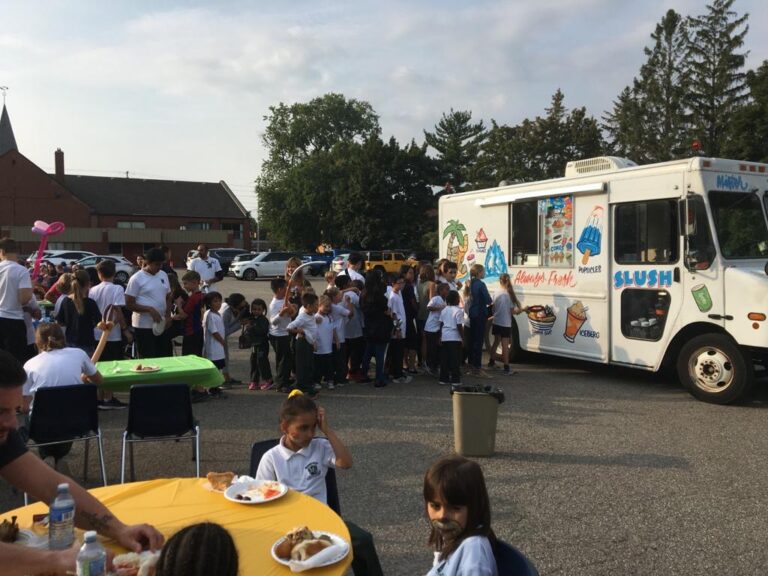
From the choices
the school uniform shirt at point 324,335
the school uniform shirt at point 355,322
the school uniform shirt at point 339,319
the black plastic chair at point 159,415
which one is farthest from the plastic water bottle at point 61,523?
the school uniform shirt at point 355,322

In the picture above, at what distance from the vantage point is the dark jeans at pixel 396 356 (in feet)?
33.6

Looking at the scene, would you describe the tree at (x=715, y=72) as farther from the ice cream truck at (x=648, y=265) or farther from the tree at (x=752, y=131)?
the ice cream truck at (x=648, y=265)

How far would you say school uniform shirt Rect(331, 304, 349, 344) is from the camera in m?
9.45

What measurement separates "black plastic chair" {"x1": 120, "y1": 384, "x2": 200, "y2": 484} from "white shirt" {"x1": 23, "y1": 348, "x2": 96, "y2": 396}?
2.17 ft

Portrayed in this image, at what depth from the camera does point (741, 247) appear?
27.2ft

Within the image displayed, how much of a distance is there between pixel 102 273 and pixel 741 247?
8.60 meters

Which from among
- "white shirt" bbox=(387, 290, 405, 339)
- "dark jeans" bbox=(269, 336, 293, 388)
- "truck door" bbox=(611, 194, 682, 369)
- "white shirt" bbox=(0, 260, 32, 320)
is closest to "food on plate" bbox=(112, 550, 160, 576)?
"white shirt" bbox=(0, 260, 32, 320)

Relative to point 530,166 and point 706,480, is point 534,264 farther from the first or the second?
point 530,166

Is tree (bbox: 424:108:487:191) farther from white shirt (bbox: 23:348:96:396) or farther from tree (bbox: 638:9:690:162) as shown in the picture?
white shirt (bbox: 23:348:96:396)

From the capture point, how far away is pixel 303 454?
3770 mm

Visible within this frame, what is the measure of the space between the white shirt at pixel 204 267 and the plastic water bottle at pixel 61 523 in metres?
10.3

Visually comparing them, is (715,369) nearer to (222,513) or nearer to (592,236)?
(592,236)

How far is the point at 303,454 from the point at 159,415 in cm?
241

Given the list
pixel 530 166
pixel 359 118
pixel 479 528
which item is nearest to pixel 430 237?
pixel 530 166
